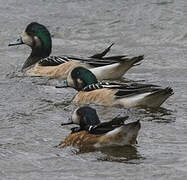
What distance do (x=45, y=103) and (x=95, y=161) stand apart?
3.54m

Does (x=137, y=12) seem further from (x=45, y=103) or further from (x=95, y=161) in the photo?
(x=95, y=161)

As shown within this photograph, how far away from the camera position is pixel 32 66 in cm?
1653

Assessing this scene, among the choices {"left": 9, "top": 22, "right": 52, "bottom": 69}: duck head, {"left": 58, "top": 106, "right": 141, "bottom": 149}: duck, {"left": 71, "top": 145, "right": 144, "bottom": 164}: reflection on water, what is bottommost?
{"left": 71, "top": 145, "right": 144, "bottom": 164}: reflection on water

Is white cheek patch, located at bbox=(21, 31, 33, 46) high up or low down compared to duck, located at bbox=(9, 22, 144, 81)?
up

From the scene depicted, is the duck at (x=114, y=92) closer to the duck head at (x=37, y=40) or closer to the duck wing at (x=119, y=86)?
the duck wing at (x=119, y=86)

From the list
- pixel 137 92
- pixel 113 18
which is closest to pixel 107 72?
pixel 137 92

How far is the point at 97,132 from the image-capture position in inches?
418

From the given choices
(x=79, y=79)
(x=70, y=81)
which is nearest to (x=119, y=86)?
(x=79, y=79)

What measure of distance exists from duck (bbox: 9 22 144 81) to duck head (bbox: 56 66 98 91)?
1.62 meters

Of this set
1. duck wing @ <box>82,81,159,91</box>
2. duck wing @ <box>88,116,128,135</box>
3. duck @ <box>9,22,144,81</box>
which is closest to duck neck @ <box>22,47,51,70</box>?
duck @ <box>9,22,144,81</box>

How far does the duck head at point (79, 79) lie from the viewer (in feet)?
44.8

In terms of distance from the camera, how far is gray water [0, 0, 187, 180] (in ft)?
32.4

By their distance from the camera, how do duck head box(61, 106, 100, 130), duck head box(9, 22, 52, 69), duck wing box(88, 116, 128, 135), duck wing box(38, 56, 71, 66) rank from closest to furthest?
duck wing box(88, 116, 128, 135)
duck head box(61, 106, 100, 130)
duck wing box(38, 56, 71, 66)
duck head box(9, 22, 52, 69)

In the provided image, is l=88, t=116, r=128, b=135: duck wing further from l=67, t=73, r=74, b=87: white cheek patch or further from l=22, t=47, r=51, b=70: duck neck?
l=22, t=47, r=51, b=70: duck neck
